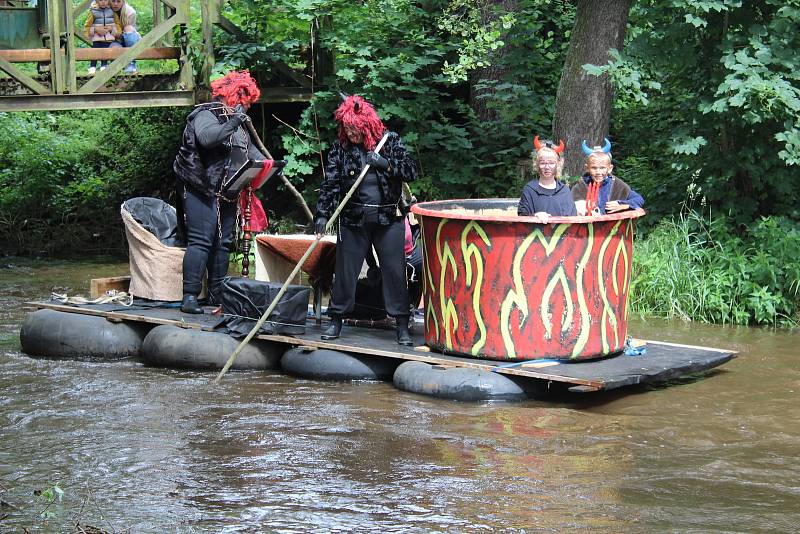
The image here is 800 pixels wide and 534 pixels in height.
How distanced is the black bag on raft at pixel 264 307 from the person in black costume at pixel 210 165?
679 mm

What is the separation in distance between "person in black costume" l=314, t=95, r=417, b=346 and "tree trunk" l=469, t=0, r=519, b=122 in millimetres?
5948

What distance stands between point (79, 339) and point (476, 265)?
3465 millimetres

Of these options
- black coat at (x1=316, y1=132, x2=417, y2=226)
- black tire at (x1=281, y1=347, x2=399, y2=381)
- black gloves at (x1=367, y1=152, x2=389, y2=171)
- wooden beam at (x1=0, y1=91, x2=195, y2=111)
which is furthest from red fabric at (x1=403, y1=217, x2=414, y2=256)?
wooden beam at (x1=0, y1=91, x2=195, y2=111)

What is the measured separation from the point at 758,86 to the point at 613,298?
3419 millimetres

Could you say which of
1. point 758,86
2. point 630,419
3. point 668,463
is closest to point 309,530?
point 668,463

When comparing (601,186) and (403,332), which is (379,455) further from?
(601,186)

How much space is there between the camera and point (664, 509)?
18.8 ft

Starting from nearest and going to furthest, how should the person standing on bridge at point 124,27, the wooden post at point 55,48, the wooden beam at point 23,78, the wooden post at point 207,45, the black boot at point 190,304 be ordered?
the black boot at point 190,304, the wooden beam at point 23,78, the wooden post at point 55,48, the wooden post at point 207,45, the person standing on bridge at point 124,27

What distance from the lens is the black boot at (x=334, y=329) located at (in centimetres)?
894

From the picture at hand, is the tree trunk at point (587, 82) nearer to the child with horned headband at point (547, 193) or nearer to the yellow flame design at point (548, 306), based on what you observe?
the child with horned headband at point (547, 193)

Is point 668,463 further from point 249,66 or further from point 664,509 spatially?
point 249,66

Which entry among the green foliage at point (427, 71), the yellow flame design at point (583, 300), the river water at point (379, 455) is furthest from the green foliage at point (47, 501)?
the green foliage at point (427, 71)

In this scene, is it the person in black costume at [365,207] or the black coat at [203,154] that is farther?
the black coat at [203,154]

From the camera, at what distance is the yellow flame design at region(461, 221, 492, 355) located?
26.2ft
